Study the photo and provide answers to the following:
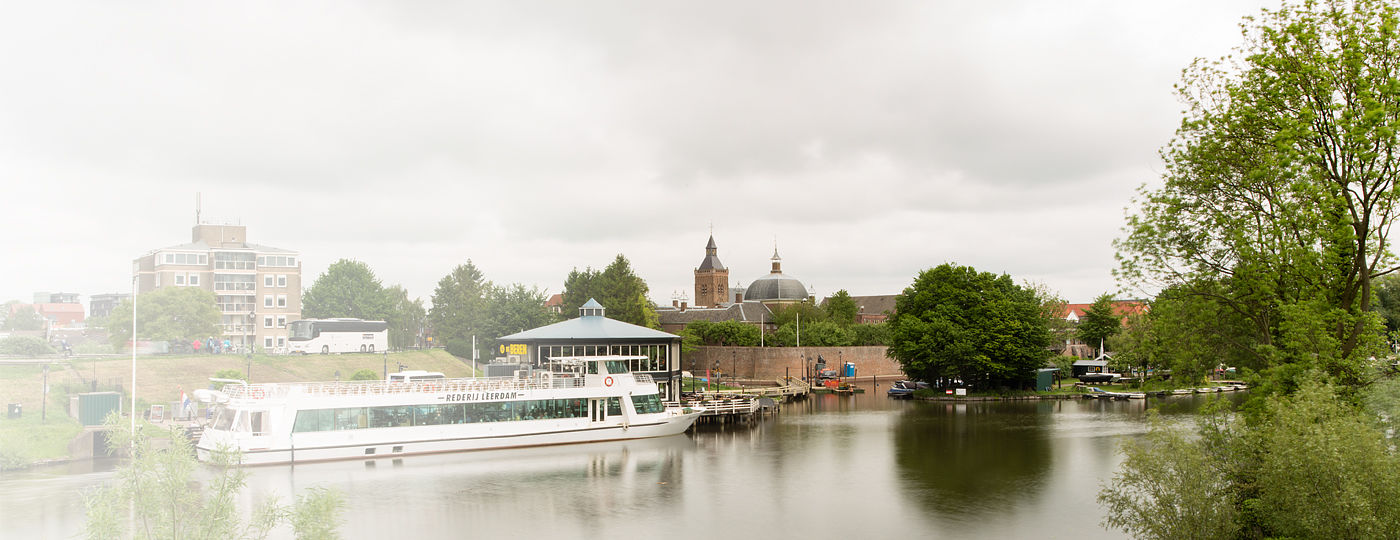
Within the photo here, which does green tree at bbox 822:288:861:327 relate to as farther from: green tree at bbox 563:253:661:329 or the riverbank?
the riverbank

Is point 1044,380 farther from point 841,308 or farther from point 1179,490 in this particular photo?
point 1179,490

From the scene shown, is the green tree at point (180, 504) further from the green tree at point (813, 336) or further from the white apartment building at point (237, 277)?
the green tree at point (813, 336)

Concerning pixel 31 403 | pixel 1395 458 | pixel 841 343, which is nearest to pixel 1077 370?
pixel 841 343

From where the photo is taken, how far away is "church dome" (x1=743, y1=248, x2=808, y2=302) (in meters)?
129

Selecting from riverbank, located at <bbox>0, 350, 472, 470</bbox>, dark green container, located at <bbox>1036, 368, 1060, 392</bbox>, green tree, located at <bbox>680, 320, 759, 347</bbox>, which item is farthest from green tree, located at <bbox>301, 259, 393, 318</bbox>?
dark green container, located at <bbox>1036, 368, 1060, 392</bbox>

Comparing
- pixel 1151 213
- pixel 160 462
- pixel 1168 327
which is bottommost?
pixel 160 462

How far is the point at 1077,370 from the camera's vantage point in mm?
68562

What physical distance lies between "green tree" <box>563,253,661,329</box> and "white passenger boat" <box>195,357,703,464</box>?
28.1 m

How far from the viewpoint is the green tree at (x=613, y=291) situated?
221 ft

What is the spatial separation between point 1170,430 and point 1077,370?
56417mm

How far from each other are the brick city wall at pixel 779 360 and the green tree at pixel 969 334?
1501 centimetres

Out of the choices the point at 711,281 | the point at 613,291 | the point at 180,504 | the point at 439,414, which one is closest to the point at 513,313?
the point at 613,291

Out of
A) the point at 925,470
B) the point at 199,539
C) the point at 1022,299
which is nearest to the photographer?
the point at 199,539

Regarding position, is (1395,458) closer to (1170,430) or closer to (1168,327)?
(1170,430)
